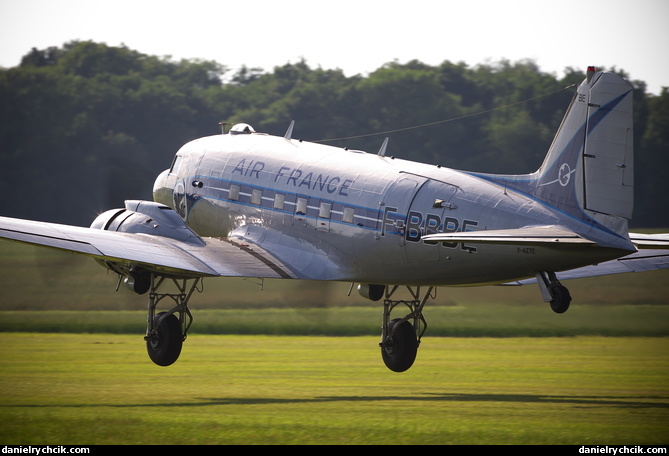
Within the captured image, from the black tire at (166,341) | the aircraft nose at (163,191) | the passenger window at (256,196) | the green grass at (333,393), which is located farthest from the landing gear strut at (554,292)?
the aircraft nose at (163,191)

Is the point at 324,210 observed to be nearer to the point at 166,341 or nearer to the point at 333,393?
the point at 333,393

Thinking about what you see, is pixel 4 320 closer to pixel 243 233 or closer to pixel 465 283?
pixel 243 233

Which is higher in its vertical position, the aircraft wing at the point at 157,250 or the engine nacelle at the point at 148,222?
the engine nacelle at the point at 148,222

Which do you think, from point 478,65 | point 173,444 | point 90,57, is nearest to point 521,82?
point 478,65

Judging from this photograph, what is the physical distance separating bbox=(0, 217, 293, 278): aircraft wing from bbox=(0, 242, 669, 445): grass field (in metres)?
2.43

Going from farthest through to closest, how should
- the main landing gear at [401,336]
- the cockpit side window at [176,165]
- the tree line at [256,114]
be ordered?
1. the tree line at [256,114]
2. the cockpit side window at [176,165]
3. the main landing gear at [401,336]

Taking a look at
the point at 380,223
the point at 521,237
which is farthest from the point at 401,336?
the point at 521,237

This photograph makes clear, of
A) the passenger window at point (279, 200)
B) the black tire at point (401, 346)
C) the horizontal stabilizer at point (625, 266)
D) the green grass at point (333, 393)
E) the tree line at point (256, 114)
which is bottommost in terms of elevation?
the green grass at point (333, 393)

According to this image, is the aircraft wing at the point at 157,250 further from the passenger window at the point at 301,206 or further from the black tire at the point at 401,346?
the black tire at the point at 401,346

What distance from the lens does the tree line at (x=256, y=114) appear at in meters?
60.6

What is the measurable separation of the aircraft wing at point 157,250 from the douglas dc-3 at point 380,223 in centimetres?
6

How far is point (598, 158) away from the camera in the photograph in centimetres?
2248

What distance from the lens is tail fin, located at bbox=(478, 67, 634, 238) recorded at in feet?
73.3

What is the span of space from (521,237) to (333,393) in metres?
6.28
